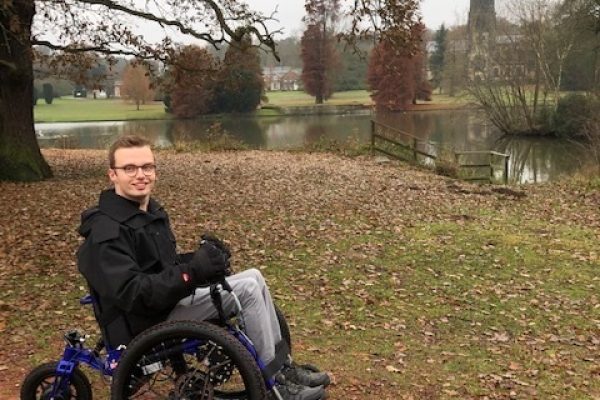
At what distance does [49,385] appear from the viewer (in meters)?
3.14

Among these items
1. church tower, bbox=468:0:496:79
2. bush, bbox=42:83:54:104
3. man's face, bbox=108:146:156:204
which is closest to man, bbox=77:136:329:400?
man's face, bbox=108:146:156:204

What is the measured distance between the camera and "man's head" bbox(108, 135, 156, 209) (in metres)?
2.89

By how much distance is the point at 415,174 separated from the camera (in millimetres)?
15578

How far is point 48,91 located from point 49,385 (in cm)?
7344

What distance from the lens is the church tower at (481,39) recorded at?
110 feet

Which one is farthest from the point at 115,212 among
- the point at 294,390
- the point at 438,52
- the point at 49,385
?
the point at 438,52

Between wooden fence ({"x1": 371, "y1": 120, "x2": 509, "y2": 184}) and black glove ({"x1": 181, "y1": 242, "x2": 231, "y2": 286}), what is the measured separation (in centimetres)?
1514

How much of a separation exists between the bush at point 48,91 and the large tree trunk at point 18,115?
62701mm

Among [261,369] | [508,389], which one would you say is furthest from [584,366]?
[261,369]

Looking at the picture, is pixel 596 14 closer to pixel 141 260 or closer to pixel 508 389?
pixel 508 389

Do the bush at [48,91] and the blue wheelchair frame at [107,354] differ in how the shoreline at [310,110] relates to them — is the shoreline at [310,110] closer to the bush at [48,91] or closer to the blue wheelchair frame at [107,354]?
the bush at [48,91]

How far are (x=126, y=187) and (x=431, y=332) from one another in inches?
123

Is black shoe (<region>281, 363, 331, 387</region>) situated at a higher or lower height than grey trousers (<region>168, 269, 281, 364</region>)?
lower

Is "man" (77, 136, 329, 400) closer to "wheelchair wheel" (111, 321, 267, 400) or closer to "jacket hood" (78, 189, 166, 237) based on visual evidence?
"jacket hood" (78, 189, 166, 237)
